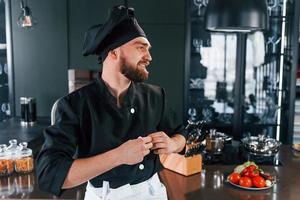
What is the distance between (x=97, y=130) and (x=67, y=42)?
2499 mm

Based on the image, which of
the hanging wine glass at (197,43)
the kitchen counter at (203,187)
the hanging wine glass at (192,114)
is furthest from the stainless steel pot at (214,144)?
the hanging wine glass at (197,43)

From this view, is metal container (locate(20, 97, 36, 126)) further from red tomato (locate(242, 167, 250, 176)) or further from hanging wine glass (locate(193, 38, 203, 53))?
red tomato (locate(242, 167, 250, 176))

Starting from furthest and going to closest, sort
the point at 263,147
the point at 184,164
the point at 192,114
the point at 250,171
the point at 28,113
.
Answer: the point at 192,114 → the point at 28,113 → the point at 263,147 → the point at 184,164 → the point at 250,171

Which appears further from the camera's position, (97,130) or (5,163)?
(5,163)

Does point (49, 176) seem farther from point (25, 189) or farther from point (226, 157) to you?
point (226, 157)

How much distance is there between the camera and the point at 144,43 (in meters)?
1.07

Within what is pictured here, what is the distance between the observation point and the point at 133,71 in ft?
3.49

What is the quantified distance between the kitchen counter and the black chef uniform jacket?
45cm

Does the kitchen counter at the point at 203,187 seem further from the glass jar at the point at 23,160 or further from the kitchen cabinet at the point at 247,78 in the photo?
the kitchen cabinet at the point at 247,78

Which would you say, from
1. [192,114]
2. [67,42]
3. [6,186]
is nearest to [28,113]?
[67,42]

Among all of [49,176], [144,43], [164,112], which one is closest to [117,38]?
[144,43]

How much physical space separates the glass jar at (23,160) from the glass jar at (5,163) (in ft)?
0.09

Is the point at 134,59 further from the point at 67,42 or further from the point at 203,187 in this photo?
the point at 67,42

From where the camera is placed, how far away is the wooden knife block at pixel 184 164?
5.89 feet
